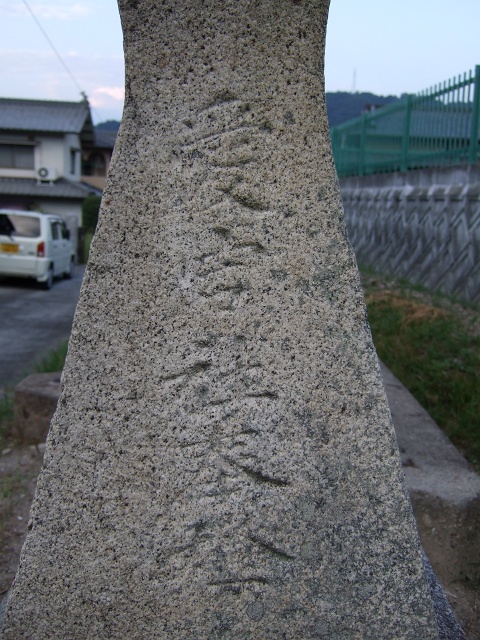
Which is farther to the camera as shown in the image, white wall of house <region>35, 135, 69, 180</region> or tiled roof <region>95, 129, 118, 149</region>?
tiled roof <region>95, 129, 118, 149</region>

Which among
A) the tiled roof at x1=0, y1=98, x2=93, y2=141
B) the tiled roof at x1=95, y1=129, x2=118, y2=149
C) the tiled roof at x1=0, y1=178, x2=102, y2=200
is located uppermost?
the tiled roof at x1=0, y1=98, x2=93, y2=141

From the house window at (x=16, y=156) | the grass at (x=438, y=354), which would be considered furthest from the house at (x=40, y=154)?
the grass at (x=438, y=354)

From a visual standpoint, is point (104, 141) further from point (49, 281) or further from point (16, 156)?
point (49, 281)

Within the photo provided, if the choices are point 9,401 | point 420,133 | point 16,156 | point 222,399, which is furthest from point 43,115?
point 222,399

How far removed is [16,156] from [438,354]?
866 inches

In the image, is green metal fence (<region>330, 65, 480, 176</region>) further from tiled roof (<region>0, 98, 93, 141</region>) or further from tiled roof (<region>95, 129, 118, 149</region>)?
tiled roof (<region>95, 129, 118, 149</region>)

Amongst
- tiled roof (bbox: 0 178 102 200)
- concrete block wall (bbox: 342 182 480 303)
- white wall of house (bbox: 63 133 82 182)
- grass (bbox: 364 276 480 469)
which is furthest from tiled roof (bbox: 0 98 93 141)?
grass (bbox: 364 276 480 469)

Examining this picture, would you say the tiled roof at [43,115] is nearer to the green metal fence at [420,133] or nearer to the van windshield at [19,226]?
the van windshield at [19,226]

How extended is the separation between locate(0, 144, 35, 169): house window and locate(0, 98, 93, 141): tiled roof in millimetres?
793

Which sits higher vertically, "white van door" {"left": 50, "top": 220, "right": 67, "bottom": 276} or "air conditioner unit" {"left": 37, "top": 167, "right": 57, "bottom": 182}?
"air conditioner unit" {"left": 37, "top": 167, "right": 57, "bottom": 182}

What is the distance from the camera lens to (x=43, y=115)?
2403cm

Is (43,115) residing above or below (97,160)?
above

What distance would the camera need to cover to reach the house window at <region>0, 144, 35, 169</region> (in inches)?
939

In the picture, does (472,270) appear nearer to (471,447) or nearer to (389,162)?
(471,447)
